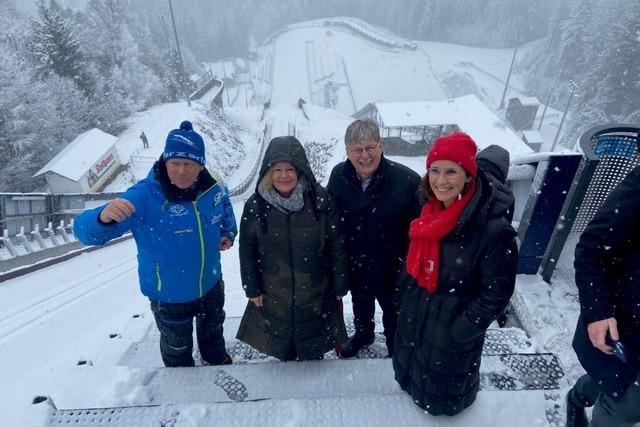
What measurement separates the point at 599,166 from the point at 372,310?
8.44ft

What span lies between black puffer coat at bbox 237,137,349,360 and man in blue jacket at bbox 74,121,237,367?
1.07 feet

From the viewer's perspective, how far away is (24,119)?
2175 centimetres

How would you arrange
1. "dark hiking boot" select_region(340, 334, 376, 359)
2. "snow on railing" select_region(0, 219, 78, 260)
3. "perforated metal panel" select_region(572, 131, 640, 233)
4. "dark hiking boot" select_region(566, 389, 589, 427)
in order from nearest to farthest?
"dark hiking boot" select_region(566, 389, 589, 427) → "perforated metal panel" select_region(572, 131, 640, 233) → "dark hiking boot" select_region(340, 334, 376, 359) → "snow on railing" select_region(0, 219, 78, 260)

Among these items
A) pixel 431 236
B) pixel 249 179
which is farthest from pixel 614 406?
pixel 249 179

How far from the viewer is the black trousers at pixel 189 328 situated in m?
2.97

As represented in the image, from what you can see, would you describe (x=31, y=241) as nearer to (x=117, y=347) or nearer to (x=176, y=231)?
(x=117, y=347)

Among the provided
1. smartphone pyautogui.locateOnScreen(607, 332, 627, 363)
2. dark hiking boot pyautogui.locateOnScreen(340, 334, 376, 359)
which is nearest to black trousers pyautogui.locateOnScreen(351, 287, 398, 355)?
dark hiking boot pyautogui.locateOnScreen(340, 334, 376, 359)

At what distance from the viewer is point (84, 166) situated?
1925 cm

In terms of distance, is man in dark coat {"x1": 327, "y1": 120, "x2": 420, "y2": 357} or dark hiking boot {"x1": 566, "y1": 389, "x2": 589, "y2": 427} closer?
dark hiking boot {"x1": 566, "y1": 389, "x2": 589, "y2": 427}

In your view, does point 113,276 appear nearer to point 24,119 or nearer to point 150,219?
point 150,219

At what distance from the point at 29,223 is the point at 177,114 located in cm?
2223

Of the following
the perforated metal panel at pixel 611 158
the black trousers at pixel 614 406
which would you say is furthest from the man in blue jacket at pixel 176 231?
the perforated metal panel at pixel 611 158

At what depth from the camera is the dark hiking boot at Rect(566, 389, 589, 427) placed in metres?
2.36

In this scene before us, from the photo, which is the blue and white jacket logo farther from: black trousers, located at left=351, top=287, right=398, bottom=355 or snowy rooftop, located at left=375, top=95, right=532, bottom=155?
snowy rooftop, located at left=375, top=95, right=532, bottom=155
